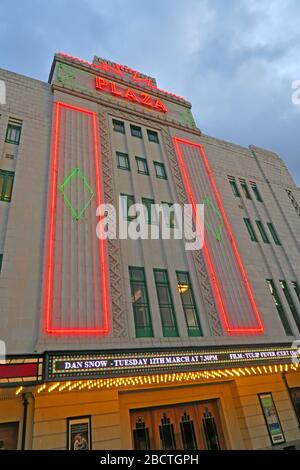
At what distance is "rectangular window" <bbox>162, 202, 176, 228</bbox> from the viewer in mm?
17508

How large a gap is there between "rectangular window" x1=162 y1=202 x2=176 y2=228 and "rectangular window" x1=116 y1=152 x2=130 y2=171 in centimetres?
331

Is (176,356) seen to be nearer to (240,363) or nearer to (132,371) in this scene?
(132,371)

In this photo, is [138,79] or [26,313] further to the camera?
[138,79]

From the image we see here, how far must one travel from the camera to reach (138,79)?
2430 centimetres

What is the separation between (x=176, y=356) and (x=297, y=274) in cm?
1386

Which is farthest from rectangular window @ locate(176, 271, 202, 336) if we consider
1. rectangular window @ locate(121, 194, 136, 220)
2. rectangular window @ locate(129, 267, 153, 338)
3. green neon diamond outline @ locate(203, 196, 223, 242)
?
rectangular window @ locate(121, 194, 136, 220)

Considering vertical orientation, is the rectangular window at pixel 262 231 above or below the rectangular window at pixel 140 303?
above

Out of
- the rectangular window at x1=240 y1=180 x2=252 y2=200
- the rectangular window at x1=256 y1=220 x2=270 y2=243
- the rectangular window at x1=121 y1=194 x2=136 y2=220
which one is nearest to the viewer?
the rectangular window at x1=121 y1=194 x2=136 y2=220

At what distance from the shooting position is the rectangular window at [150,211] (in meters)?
17.0

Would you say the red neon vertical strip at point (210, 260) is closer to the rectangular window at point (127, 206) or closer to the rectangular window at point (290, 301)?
the rectangular window at point (290, 301)

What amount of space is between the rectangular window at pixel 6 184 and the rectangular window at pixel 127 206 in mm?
5725

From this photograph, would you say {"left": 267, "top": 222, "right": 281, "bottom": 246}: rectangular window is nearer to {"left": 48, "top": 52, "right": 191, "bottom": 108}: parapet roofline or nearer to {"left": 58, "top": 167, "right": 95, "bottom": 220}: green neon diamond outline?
{"left": 48, "top": 52, "right": 191, "bottom": 108}: parapet roofline

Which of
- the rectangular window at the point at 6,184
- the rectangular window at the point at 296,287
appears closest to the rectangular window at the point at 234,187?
the rectangular window at the point at 296,287

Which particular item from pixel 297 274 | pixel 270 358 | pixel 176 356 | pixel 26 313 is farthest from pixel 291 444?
pixel 26 313
